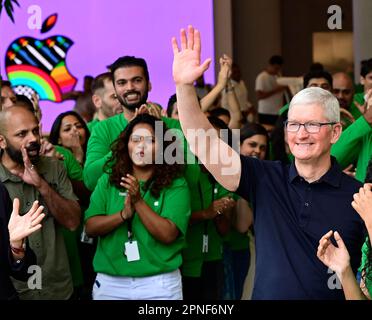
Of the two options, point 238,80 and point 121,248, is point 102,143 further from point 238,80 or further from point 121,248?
point 238,80

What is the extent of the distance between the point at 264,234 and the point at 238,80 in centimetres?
859

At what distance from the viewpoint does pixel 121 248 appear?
5141mm

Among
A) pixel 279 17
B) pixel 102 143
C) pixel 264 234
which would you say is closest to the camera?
pixel 264 234

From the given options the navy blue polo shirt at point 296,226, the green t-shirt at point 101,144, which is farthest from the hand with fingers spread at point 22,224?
the green t-shirt at point 101,144

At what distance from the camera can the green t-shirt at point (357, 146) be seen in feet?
16.5

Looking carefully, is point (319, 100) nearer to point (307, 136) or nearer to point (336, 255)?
point (307, 136)

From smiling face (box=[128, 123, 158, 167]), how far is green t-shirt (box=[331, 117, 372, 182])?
0.93 metres

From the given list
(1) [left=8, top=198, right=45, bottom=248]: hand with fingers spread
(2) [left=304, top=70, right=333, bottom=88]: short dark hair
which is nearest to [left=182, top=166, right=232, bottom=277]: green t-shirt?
(2) [left=304, top=70, right=333, bottom=88]: short dark hair

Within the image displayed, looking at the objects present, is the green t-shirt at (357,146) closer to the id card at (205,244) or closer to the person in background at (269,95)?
the id card at (205,244)

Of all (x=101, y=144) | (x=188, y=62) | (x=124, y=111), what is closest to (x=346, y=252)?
(x=188, y=62)

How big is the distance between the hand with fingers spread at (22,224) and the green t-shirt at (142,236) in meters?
1.29

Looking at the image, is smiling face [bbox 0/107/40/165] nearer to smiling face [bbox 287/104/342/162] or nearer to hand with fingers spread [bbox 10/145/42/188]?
hand with fingers spread [bbox 10/145/42/188]

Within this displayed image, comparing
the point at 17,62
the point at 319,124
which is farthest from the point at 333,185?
the point at 17,62

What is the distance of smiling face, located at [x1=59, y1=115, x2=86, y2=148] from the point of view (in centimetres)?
642
